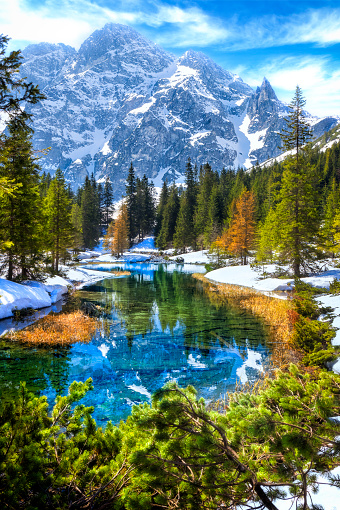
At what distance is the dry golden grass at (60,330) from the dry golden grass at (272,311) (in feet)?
26.6

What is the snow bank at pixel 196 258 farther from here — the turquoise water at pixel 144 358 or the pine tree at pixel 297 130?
the turquoise water at pixel 144 358

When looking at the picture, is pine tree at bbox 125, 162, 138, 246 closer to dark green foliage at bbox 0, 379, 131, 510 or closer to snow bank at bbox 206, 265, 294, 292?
snow bank at bbox 206, 265, 294, 292

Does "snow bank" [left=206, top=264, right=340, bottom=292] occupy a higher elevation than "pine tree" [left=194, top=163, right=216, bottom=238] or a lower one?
lower

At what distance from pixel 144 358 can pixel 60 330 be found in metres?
5.04

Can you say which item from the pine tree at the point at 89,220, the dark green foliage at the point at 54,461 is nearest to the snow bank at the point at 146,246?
the pine tree at the point at 89,220

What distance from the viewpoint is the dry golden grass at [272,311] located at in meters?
10.6

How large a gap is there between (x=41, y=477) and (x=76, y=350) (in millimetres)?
9717

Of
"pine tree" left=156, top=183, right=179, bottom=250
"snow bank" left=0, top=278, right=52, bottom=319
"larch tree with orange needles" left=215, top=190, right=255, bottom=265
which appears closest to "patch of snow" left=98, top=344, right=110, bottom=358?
"snow bank" left=0, top=278, right=52, bottom=319

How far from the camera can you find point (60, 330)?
1359 cm

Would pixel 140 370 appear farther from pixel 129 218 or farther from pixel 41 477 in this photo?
pixel 129 218

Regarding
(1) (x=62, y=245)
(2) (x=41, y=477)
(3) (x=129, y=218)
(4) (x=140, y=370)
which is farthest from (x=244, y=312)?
(3) (x=129, y=218)

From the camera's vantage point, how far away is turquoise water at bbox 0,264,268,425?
27.2 ft

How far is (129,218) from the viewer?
83.6m

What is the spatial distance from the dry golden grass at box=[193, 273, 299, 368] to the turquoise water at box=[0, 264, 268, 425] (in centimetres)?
59
